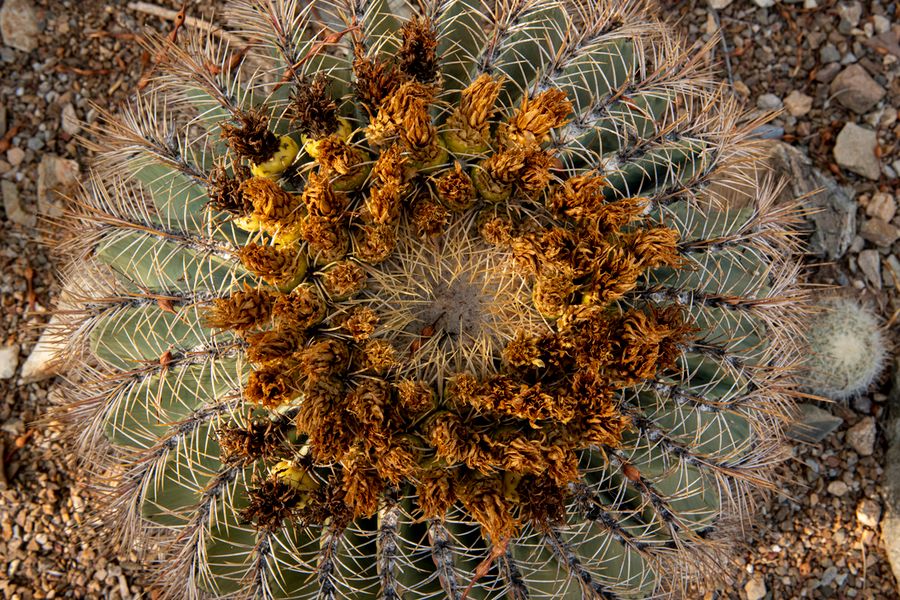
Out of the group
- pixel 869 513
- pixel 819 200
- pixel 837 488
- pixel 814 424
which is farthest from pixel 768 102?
pixel 869 513

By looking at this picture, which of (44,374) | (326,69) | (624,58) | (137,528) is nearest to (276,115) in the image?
(326,69)

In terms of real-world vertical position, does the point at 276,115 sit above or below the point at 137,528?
above

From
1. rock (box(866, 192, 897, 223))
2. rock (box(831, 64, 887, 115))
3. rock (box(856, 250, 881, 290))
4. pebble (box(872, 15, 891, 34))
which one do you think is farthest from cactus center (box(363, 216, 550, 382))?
pebble (box(872, 15, 891, 34))

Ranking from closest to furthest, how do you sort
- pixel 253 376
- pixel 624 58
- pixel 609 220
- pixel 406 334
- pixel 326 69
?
pixel 253 376 < pixel 609 220 < pixel 406 334 < pixel 326 69 < pixel 624 58

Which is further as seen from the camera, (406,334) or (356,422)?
(406,334)

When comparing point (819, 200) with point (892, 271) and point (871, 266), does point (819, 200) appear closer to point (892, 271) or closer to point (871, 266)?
point (871, 266)

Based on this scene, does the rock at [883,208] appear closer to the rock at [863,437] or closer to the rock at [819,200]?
the rock at [819,200]

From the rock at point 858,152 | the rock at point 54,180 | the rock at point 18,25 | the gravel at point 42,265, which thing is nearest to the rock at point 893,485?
the rock at point 858,152

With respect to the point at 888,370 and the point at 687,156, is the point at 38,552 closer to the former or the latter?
the point at 687,156
